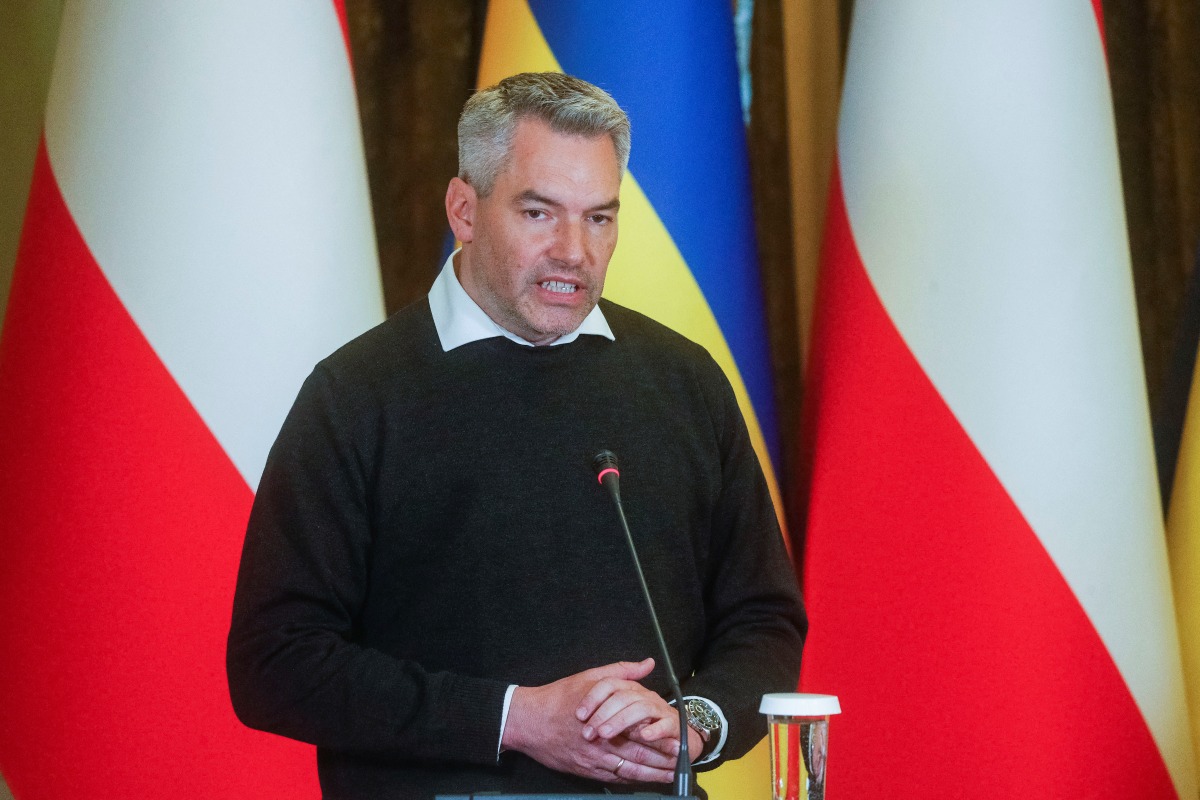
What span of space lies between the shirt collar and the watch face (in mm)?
507

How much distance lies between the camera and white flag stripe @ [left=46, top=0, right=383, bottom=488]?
185 cm

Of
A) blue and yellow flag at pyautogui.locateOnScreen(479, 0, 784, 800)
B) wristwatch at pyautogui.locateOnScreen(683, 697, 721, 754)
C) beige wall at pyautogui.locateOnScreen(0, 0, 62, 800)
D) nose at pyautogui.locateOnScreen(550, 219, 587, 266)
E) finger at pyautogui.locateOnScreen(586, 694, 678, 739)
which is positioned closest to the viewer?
finger at pyautogui.locateOnScreen(586, 694, 678, 739)

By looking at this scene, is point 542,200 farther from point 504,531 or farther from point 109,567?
point 109,567

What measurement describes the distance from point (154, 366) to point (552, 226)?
0.70 m

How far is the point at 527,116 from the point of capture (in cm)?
154

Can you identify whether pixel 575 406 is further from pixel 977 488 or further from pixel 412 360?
pixel 977 488

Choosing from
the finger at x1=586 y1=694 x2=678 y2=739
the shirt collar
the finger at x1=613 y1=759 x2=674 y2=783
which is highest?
the shirt collar

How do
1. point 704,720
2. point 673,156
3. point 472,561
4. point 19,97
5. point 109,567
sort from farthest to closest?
point 19,97
point 673,156
point 109,567
point 472,561
point 704,720

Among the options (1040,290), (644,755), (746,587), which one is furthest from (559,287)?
(1040,290)

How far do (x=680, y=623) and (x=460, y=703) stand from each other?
34cm

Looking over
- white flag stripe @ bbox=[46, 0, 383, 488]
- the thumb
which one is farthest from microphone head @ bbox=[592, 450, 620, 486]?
white flag stripe @ bbox=[46, 0, 383, 488]

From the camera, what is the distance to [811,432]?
2143 millimetres

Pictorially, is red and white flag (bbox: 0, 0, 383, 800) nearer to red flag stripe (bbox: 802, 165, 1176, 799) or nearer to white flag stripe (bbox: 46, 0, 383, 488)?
white flag stripe (bbox: 46, 0, 383, 488)

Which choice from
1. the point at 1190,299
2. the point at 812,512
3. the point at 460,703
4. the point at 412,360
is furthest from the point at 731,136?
the point at 460,703
